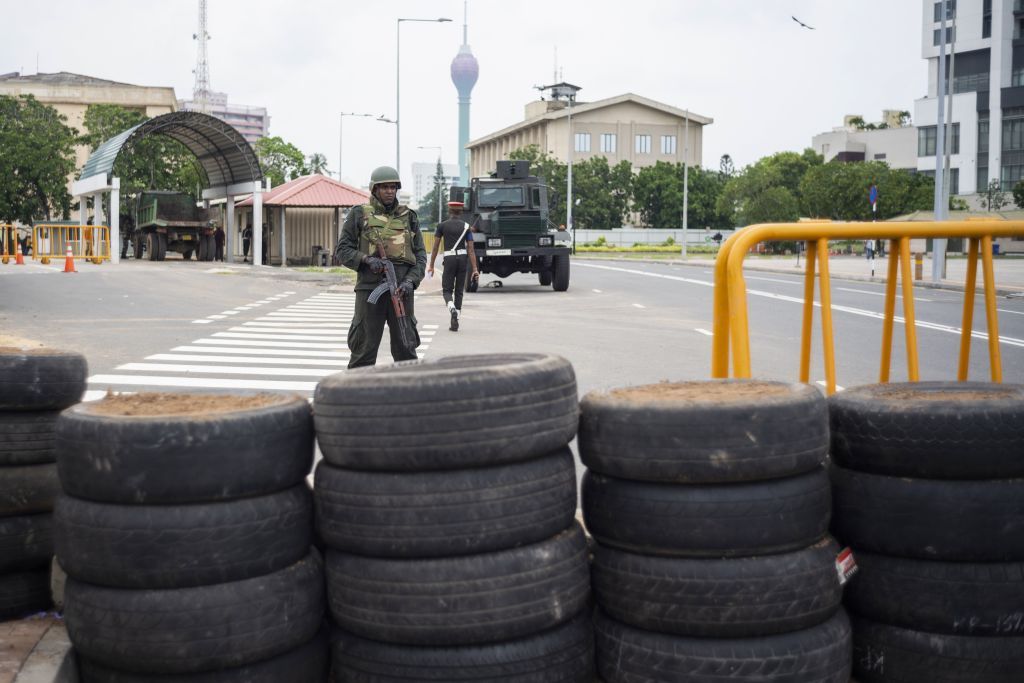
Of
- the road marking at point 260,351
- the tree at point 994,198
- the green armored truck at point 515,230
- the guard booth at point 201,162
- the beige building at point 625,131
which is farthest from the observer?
the beige building at point 625,131

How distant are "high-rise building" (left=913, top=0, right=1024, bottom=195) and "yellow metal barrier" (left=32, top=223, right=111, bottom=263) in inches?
2618

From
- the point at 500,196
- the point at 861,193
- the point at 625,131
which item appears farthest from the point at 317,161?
the point at 500,196

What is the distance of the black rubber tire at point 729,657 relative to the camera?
3.65m

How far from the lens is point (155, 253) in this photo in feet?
141

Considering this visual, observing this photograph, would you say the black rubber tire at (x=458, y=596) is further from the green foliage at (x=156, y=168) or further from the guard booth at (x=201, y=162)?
the green foliage at (x=156, y=168)

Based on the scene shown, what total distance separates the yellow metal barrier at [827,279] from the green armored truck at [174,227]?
39.9 meters

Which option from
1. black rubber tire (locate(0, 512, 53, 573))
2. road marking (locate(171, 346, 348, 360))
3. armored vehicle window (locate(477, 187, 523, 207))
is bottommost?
road marking (locate(171, 346, 348, 360))

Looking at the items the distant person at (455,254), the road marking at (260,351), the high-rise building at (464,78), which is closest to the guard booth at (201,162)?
the distant person at (455,254)

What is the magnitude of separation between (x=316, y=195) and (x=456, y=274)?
96.3ft

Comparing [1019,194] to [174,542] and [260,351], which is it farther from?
[174,542]

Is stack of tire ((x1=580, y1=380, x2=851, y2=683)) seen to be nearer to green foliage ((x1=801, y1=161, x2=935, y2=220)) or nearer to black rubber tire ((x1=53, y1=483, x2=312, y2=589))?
black rubber tire ((x1=53, y1=483, x2=312, y2=589))

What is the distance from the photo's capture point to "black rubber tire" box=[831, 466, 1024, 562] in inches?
153

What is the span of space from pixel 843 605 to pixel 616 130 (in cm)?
11822

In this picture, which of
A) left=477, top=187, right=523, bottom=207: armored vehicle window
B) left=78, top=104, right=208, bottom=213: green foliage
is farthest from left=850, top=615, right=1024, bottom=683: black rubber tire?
left=78, top=104, right=208, bottom=213: green foliage
